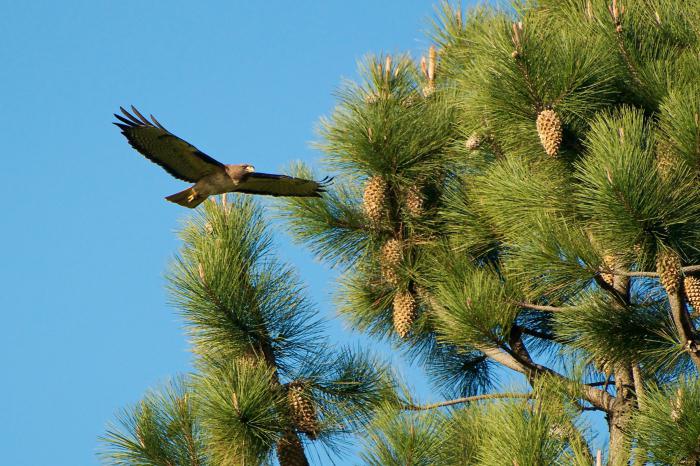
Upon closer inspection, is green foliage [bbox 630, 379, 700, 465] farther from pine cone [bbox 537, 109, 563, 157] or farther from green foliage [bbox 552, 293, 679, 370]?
pine cone [bbox 537, 109, 563, 157]

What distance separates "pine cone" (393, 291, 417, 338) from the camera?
4.83 meters

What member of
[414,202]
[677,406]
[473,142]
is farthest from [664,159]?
[414,202]

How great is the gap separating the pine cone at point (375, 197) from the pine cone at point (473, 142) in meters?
0.37

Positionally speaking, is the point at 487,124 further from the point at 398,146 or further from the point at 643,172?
the point at 643,172

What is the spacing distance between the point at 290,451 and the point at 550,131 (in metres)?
1.54

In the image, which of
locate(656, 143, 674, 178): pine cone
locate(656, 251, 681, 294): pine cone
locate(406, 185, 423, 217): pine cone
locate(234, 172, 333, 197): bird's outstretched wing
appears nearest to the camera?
locate(656, 251, 681, 294): pine cone

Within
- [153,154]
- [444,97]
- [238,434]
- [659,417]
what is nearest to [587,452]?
[659,417]

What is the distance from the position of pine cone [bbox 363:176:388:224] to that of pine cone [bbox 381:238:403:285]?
13 cm

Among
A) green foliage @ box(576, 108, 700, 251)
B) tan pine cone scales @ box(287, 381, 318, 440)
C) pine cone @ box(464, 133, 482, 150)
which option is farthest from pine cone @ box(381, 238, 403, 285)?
green foliage @ box(576, 108, 700, 251)

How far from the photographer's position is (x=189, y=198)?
17.3ft

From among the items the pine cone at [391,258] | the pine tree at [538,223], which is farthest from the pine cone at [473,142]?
the pine cone at [391,258]

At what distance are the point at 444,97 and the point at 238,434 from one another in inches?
68.8

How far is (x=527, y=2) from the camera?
574 cm

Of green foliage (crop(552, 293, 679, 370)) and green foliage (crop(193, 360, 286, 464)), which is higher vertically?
green foliage (crop(552, 293, 679, 370))
